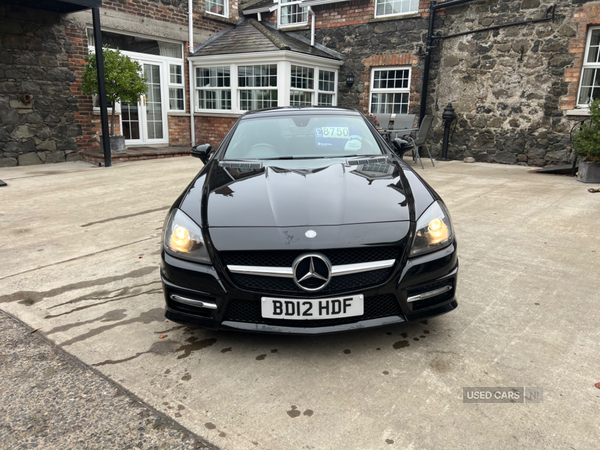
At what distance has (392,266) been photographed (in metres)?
2.19

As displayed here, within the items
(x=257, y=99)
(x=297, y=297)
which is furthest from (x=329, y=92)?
(x=297, y=297)

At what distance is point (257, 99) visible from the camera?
1212cm

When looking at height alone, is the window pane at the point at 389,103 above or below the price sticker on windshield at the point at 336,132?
above

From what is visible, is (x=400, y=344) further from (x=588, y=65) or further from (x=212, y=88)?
(x=212, y=88)

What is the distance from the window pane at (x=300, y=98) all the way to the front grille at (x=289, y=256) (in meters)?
10.2

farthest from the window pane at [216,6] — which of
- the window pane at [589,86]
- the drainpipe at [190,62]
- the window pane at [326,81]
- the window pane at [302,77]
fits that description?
the window pane at [589,86]

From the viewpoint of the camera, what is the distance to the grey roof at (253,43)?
455 inches

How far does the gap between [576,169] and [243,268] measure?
894 centimetres

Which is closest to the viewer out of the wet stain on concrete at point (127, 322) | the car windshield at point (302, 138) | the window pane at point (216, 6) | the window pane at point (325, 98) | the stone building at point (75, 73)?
the wet stain on concrete at point (127, 322)

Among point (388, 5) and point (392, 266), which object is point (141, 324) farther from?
point (388, 5)

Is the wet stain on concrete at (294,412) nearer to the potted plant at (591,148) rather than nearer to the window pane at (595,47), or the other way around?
the potted plant at (591,148)

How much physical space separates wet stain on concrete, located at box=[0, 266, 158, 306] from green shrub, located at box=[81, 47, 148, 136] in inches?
282

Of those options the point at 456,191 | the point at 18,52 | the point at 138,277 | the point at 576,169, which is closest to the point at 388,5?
the point at 576,169

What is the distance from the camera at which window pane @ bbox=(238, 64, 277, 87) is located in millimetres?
11688
